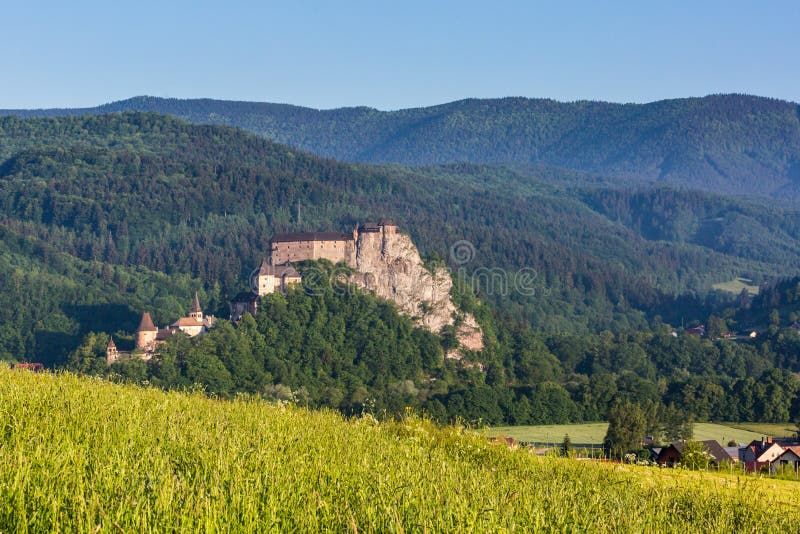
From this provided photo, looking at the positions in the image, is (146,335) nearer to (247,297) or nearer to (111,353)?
(111,353)

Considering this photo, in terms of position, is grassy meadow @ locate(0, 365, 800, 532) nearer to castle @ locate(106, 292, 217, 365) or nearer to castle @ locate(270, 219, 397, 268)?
castle @ locate(106, 292, 217, 365)

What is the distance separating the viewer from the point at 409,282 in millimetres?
122438

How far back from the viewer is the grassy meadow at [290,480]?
11.9m

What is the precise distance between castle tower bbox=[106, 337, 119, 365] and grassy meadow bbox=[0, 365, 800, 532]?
283 feet

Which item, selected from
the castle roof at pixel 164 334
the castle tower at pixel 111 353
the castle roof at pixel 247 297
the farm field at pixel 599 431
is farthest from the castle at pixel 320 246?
the farm field at pixel 599 431

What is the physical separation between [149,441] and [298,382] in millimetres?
97135

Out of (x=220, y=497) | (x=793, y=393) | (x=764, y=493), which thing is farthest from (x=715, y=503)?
(x=793, y=393)

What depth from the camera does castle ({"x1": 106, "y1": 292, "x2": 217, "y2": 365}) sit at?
344ft

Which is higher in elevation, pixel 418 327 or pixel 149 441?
pixel 149 441

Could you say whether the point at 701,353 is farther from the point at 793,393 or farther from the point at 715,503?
the point at 715,503

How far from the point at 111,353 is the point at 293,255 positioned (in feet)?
76.8

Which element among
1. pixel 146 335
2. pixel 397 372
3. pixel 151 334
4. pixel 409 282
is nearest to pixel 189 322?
pixel 151 334

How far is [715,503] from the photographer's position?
15.7 metres

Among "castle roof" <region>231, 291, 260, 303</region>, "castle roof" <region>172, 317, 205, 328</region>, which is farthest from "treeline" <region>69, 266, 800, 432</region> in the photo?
"castle roof" <region>172, 317, 205, 328</region>
